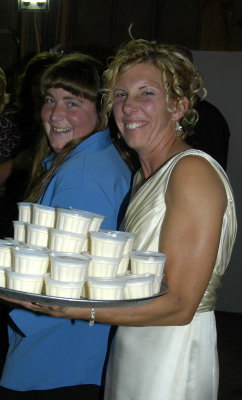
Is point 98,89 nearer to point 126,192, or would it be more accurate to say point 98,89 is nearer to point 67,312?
point 126,192

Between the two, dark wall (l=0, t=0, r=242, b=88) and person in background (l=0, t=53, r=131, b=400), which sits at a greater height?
dark wall (l=0, t=0, r=242, b=88)

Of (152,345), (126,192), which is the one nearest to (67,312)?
(152,345)

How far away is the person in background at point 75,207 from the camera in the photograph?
1839 mm

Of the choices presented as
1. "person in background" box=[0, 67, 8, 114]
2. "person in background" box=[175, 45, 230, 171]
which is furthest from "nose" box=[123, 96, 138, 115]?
"person in background" box=[0, 67, 8, 114]

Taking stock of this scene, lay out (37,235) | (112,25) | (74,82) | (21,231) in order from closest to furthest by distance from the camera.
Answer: (37,235), (21,231), (74,82), (112,25)

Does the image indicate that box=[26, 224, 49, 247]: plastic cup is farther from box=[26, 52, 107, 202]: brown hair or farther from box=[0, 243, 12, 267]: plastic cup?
box=[26, 52, 107, 202]: brown hair

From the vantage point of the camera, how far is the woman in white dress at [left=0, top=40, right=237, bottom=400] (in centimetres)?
152

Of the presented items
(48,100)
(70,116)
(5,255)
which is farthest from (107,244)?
(48,100)

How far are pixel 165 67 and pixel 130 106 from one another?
6.9 inches

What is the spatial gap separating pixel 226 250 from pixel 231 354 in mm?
3330

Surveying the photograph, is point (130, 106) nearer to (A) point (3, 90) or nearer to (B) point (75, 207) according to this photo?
(B) point (75, 207)

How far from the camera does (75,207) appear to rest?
1.80 m

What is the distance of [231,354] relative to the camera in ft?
15.8

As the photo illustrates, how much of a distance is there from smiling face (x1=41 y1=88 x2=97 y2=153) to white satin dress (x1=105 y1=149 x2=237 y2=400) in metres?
0.50
